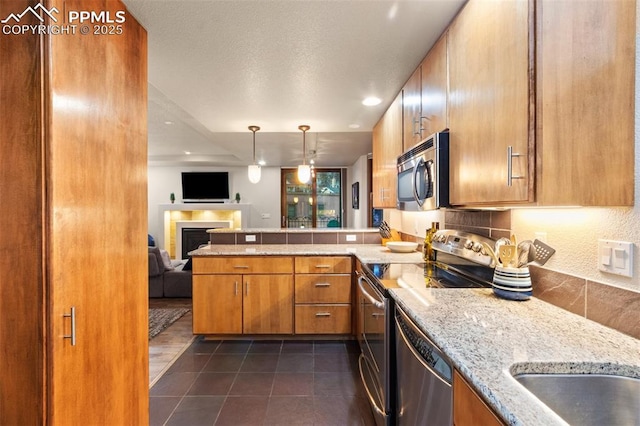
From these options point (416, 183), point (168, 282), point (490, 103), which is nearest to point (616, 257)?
point (490, 103)

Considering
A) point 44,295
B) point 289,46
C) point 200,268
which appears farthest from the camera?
point 200,268

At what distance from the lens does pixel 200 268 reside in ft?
9.14

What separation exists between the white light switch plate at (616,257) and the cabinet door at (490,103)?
31 cm

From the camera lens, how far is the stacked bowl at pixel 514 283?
1.23 metres

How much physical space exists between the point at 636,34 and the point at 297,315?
Answer: 2703 millimetres

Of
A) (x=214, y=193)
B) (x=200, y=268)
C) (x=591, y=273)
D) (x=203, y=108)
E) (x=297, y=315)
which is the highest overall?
(x=203, y=108)

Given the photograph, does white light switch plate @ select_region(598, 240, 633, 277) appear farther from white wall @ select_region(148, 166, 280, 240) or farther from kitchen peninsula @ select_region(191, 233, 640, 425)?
white wall @ select_region(148, 166, 280, 240)

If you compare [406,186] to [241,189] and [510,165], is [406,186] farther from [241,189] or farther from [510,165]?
[241,189]

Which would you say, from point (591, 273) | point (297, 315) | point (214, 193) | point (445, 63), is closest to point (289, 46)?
point (445, 63)

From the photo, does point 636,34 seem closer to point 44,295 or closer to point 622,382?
point 622,382

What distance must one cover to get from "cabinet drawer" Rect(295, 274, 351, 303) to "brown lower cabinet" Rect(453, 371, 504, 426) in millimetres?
1972

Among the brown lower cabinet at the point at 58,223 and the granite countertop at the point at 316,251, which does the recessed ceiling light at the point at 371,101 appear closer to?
the granite countertop at the point at 316,251

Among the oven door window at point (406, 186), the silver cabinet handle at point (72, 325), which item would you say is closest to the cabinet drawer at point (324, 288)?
the oven door window at point (406, 186)

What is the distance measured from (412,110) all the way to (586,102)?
1225 mm
